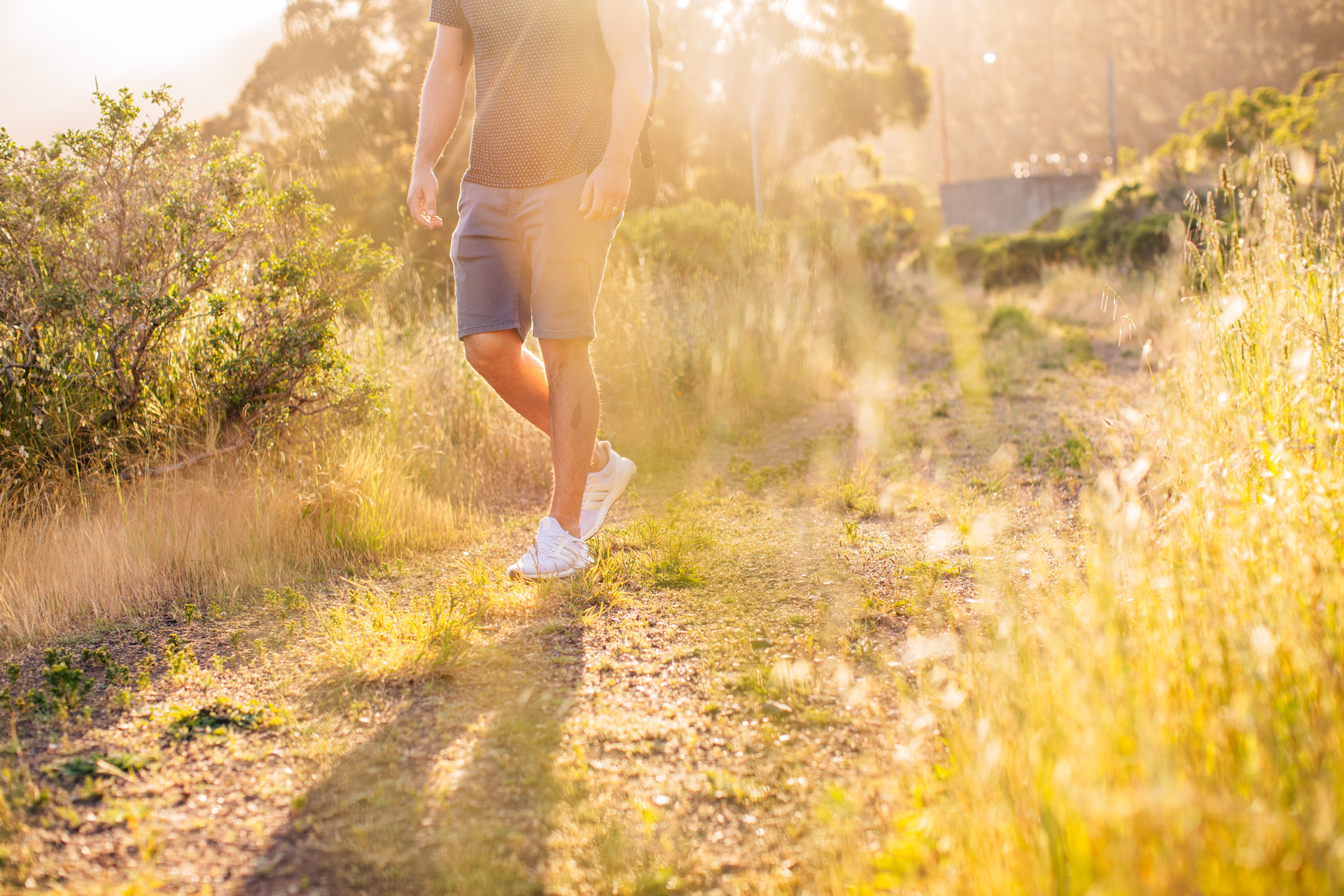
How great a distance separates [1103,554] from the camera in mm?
1660

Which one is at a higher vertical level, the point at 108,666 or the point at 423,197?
the point at 423,197

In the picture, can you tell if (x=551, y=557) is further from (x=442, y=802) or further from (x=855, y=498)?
(x=855, y=498)

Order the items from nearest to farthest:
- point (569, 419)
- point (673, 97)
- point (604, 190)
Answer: point (604, 190), point (569, 419), point (673, 97)

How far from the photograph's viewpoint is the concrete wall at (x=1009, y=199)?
32.8 m

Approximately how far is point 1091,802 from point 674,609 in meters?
1.69

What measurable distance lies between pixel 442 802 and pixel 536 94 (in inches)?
81.8

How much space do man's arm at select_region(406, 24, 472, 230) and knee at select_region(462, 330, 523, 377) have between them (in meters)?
0.46

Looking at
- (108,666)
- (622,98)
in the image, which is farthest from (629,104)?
(108,666)

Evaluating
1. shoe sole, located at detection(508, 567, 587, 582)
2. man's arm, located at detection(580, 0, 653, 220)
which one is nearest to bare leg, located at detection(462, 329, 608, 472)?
shoe sole, located at detection(508, 567, 587, 582)

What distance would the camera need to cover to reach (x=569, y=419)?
275 centimetres

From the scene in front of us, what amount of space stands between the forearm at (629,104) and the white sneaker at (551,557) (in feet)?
3.70

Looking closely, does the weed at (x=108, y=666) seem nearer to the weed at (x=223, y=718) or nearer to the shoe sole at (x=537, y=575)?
the weed at (x=223, y=718)

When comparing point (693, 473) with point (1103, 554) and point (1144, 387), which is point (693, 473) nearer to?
point (1103, 554)

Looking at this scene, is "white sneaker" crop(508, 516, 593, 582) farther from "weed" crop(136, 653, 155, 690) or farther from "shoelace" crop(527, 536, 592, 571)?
"weed" crop(136, 653, 155, 690)
